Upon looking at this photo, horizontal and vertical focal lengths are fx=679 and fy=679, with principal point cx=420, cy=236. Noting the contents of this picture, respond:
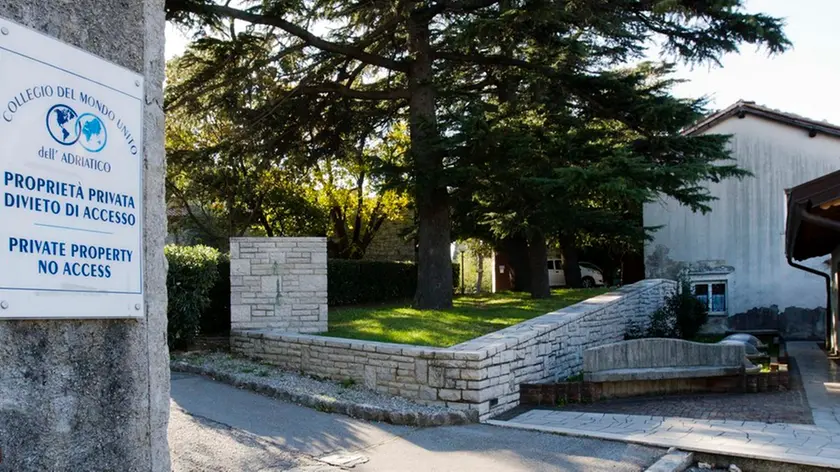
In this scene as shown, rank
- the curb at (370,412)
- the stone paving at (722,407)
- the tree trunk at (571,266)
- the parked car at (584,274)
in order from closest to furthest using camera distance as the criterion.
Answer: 1. the curb at (370,412)
2. the stone paving at (722,407)
3. the tree trunk at (571,266)
4. the parked car at (584,274)

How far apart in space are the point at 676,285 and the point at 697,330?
2.20 m

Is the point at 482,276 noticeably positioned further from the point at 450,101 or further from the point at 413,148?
the point at 413,148

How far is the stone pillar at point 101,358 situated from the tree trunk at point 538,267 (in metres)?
16.7

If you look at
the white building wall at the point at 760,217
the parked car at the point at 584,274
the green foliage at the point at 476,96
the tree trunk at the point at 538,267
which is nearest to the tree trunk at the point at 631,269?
the parked car at the point at 584,274

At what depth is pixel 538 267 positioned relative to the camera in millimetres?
19703

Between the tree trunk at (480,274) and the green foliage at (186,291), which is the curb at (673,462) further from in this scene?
the tree trunk at (480,274)

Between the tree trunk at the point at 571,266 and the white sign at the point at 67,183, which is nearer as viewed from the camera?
the white sign at the point at 67,183

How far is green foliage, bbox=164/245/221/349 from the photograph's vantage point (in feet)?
38.1

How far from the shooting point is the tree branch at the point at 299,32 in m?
11.6

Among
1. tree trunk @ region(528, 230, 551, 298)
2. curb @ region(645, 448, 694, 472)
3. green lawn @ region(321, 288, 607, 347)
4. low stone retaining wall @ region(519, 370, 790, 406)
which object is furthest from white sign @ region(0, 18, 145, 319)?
tree trunk @ region(528, 230, 551, 298)

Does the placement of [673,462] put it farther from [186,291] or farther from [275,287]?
[186,291]

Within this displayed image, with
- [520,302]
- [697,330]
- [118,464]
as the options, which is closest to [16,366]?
[118,464]

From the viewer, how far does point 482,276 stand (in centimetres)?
4016

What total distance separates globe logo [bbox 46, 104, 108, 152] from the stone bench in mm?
9124
